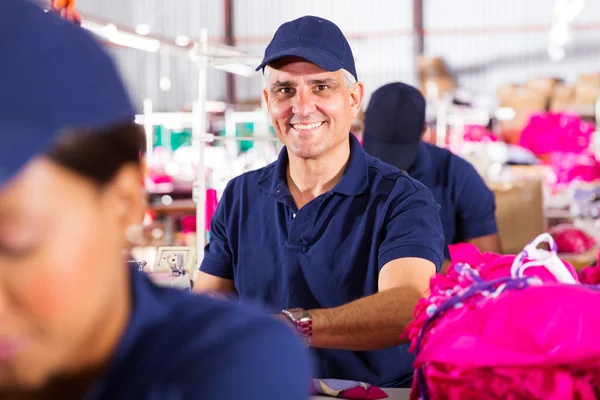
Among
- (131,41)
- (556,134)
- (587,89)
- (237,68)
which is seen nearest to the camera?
(131,41)

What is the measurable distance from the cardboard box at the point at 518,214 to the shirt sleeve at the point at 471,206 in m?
1.23

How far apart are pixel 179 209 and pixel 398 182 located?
3.58 metres

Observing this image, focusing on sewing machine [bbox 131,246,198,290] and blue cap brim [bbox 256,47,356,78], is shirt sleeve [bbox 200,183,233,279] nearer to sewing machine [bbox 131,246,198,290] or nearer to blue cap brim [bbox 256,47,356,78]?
sewing machine [bbox 131,246,198,290]

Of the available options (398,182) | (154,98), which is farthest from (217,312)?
(154,98)

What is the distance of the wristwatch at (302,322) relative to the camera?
1585mm

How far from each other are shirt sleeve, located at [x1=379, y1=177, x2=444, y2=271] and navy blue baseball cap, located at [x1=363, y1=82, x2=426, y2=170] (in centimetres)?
116

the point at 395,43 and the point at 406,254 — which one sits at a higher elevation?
the point at 395,43

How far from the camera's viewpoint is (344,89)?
2.15 m

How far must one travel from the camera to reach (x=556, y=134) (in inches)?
285

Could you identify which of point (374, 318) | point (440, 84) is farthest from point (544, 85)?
point (374, 318)

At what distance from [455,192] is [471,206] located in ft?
0.28

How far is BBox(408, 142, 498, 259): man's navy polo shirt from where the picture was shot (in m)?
3.17

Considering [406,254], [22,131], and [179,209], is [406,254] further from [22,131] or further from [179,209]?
[179,209]

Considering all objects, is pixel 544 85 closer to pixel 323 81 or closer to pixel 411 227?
pixel 323 81
